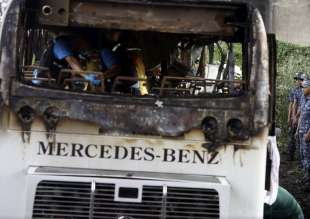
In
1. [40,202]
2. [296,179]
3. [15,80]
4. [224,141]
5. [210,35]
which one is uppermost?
[210,35]

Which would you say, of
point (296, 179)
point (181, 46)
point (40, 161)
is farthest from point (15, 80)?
point (296, 179)

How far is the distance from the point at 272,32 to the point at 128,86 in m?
1.18

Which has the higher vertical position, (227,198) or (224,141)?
(224,141)

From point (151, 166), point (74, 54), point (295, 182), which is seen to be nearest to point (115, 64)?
point (74, 54)

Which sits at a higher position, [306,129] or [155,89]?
[155,89]

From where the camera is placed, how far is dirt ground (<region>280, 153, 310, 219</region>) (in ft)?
33.3

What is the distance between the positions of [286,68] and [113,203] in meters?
15.0

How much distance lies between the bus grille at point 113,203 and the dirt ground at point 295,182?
4.66 meters

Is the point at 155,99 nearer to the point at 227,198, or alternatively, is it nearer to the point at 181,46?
the point at 227,198

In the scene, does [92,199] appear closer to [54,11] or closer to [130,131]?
[130,131]

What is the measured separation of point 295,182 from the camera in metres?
11.6

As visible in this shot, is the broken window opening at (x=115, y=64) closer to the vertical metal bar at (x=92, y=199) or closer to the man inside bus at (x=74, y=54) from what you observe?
the man inside bus at (x=74, y=54)

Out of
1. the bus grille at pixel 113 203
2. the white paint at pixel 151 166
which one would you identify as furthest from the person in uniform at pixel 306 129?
the bus grille at pixel 113 203

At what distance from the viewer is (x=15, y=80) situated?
497 cm
